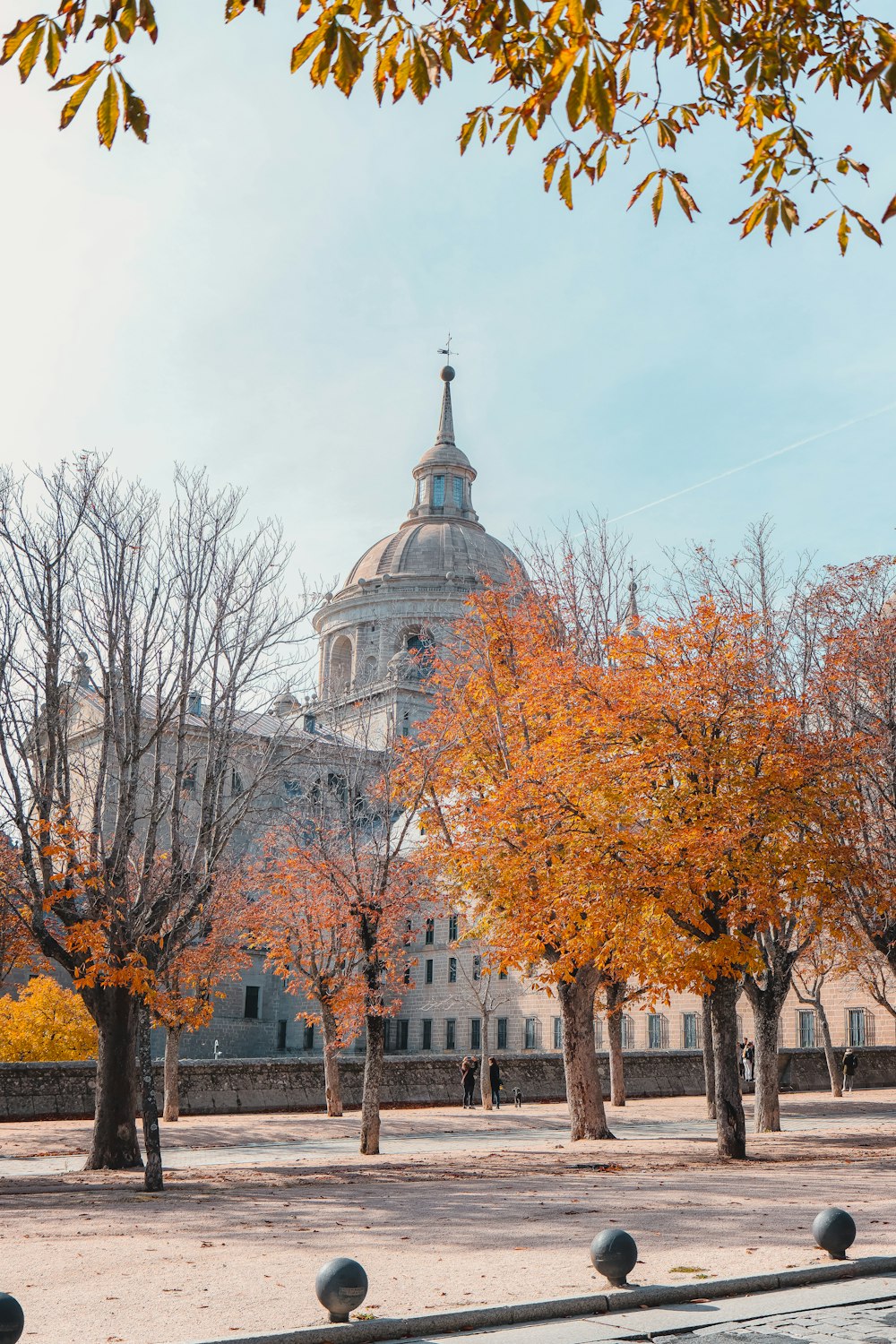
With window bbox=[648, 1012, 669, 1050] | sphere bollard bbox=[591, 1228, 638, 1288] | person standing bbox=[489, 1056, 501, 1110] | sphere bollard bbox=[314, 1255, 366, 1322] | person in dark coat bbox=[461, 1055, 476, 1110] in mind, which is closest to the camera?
sphere bollard bbox=[314, 1255, 366, 1322]

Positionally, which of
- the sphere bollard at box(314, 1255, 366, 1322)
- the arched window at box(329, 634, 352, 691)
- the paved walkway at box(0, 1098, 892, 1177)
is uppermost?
the arched window at box(329, 634, 352, 691)

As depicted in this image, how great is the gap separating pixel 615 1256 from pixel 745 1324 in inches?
38.4

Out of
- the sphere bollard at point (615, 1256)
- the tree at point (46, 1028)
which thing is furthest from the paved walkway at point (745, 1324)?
the tree at point (46, 1028)

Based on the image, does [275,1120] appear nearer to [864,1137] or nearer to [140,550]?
[864,1137]

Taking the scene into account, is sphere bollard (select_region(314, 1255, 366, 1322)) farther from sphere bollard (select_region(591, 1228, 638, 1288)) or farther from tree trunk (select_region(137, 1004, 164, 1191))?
tree trunk (select_region(137, 1004, 164, 1191))

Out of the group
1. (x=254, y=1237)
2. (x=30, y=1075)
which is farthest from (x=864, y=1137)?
(x=30, y=1075)

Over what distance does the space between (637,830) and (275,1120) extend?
45.7 ft

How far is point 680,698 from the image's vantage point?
19.4 metres

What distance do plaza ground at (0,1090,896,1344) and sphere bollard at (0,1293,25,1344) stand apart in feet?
2.52

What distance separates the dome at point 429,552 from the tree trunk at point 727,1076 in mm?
66844

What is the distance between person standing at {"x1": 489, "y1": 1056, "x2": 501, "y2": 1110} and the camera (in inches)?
1324

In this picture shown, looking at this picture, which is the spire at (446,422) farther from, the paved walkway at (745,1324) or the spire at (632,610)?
the paved walkway at (745,1324)

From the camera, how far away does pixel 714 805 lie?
1850cm

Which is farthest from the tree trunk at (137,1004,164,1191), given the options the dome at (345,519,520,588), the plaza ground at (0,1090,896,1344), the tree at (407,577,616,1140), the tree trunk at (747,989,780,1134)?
the dome at (345,519,520,588)
